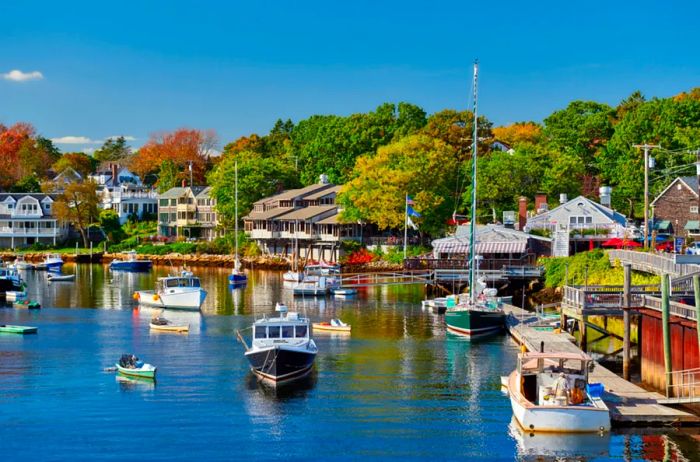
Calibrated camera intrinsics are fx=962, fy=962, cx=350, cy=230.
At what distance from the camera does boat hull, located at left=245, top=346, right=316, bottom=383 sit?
46.4 meters

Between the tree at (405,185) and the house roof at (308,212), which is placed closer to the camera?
the tree at (405,185)

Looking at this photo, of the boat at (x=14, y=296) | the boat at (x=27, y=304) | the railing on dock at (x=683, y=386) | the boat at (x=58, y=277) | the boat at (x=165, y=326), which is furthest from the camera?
the boat at (x=58, y=277)

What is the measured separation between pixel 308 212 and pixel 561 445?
98.3 metres

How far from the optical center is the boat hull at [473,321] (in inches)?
2462

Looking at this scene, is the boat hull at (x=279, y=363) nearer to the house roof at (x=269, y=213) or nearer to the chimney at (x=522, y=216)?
the chimney at (x=522, y=216)

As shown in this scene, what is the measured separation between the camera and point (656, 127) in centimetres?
11444

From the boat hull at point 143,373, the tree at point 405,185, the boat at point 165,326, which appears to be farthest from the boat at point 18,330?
the tree at point 405,185

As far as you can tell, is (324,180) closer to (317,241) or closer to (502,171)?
(317,241)

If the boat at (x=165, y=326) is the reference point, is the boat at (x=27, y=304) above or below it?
above

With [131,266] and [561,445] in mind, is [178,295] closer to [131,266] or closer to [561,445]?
[561,445]

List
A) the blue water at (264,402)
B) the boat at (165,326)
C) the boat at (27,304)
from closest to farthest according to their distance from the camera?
the blue water at (264,402)
the boat at (165,326)
the boat at (27,304)

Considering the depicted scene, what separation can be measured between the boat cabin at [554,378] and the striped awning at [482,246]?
5560cm

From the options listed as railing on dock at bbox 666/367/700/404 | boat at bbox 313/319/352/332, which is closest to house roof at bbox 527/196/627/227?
boat at bbox 313/319/352/332

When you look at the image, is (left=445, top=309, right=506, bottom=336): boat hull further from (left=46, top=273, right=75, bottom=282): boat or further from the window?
(left=46, top=273, right=75, bottom=282): boat
